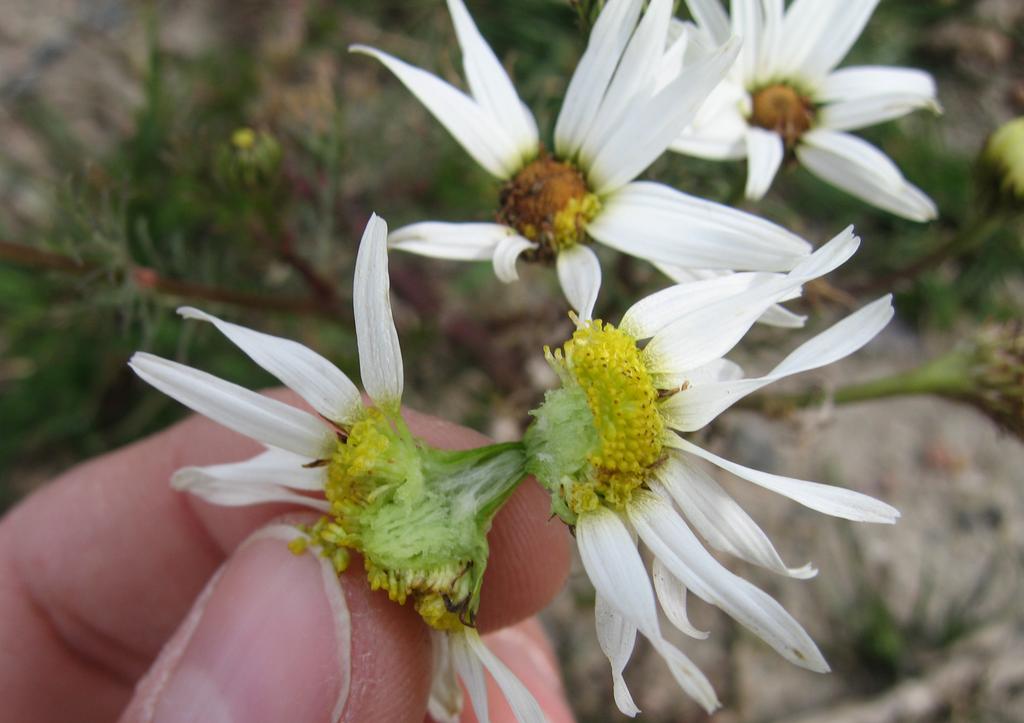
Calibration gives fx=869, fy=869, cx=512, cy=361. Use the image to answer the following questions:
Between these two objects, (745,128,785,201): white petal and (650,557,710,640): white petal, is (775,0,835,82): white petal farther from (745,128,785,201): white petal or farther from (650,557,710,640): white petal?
(650,557,710,640): white petal

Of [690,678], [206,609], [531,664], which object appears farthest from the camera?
[531,664]

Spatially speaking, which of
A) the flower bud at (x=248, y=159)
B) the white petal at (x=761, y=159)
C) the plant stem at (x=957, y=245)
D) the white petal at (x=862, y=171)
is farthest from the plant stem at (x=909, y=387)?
the flower bud at (x=248, y=159)

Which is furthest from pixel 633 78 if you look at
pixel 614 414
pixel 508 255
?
pixel 614 414

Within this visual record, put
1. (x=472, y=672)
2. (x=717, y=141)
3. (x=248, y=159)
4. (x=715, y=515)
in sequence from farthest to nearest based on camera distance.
A: (x=248, y=159) → (x=717, y=141) → (x=472, y=672) → (x=715, y=515)

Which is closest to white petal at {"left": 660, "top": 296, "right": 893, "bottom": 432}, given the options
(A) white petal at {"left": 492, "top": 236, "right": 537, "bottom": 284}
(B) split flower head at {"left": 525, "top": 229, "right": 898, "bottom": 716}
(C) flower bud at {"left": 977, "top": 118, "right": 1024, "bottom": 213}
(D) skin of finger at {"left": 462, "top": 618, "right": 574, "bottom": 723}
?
(B) split flower head at {"left": 525, "top": 229, "right": 898, "bottom": 716}

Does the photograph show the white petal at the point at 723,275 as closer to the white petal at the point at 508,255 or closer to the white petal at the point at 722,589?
the white petal at the point at 508,255

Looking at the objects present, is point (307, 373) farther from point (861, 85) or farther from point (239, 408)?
point (861, 85)
